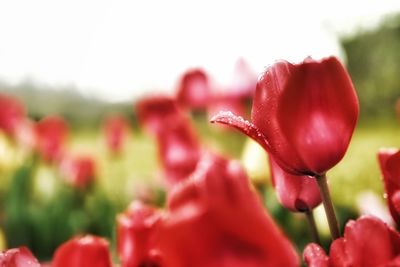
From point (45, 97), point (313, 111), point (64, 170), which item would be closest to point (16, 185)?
point (64, 170)

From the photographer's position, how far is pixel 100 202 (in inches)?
66.4

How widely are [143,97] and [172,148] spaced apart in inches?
13.0

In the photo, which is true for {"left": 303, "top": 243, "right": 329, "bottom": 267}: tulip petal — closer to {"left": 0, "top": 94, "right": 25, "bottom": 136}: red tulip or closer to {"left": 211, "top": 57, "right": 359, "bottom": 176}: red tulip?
{"left": 211, "top": 57, "right": 359, "bottom": 176}: red tulip

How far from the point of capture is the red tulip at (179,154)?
121cm

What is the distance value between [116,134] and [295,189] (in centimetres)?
219

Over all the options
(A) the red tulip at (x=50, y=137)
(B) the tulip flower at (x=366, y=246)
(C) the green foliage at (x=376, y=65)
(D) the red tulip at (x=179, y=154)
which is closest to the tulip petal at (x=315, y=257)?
(B) the tulip flower at (x=366, y=246)

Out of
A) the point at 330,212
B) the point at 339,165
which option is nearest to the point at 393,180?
the point at 330,212

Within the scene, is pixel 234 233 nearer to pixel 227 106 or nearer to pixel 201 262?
pixel 201 262

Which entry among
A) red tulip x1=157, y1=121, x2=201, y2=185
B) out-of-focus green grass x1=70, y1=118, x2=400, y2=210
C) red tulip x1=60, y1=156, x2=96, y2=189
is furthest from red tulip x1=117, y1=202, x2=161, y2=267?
red tulip x1=60, y1=156, x2=96, y2=189

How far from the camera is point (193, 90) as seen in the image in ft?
5.32

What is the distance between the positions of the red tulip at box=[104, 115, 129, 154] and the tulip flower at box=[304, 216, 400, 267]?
223 cm

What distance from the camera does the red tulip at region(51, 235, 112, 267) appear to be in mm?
371

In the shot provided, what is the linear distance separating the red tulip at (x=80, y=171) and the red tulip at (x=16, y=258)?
1641 millimetres

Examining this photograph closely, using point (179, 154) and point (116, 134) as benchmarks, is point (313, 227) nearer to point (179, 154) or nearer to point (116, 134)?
point (179, 154)
